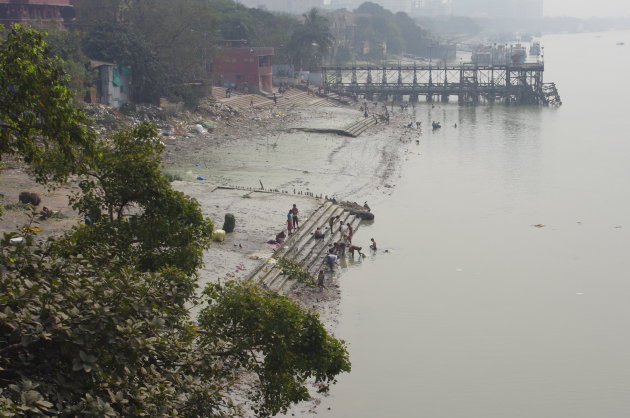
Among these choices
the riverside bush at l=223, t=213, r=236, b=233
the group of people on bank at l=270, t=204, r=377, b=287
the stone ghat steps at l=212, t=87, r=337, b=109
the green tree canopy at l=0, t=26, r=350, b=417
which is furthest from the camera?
the stone ghat steps at l=212, t=87, r=337, b=109

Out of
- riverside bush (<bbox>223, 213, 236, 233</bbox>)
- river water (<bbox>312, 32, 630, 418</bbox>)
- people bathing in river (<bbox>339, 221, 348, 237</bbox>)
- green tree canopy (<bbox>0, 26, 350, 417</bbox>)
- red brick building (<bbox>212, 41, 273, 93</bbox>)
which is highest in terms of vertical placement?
red brick building (<bbox>212, 41, 273, 93</bbox>)

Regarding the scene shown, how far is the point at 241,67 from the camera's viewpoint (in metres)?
58.1

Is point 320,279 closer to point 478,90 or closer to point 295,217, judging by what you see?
point 295,217

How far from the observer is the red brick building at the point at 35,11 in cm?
4722

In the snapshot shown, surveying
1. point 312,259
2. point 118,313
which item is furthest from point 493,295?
point 118,313

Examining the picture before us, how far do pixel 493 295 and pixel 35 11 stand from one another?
3836 centimetres

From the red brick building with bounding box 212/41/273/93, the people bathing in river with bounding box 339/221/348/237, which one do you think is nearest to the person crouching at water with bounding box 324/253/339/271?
the people bathing in river with bounding box 339/221/348/237

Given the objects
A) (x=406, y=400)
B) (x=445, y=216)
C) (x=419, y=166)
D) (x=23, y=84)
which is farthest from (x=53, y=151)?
(x=419, y=166)

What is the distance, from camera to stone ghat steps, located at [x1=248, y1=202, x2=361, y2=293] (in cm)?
2047

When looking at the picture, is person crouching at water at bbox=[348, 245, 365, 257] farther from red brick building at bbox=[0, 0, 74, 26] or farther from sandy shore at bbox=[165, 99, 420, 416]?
red brick building at bbox=[0, 0, 74, 26]

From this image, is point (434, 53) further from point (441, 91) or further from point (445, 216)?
point (445, 216)

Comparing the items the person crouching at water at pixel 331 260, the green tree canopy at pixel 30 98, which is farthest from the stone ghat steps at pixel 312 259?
the green tree canopy at pixel 30 98

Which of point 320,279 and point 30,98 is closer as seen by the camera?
point 30,98

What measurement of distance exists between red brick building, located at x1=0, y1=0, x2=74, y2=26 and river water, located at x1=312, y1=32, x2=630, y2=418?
79.7 feet
